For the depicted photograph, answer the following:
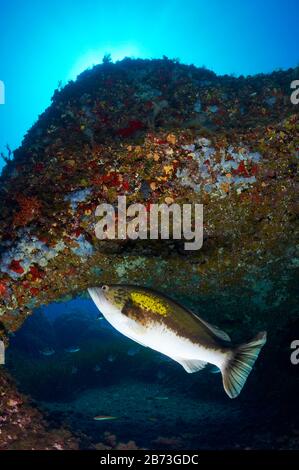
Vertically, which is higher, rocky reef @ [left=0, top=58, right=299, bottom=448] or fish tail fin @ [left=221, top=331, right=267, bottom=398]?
rocky reef @ [left=0, top=58, right=299, bottom=448]

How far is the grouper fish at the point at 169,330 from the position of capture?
2586mm

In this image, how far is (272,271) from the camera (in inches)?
214

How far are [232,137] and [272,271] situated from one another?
221 cm

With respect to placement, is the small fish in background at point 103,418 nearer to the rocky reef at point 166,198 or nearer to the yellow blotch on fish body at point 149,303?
the rocky reef at point 166,198

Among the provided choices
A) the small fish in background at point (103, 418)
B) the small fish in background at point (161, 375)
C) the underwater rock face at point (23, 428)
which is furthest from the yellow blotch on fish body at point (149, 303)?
the small fish in background at point (161, 375)

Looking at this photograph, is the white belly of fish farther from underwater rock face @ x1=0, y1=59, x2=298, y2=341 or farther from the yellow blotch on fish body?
underwater rock face @ x1=0, y1=59, x2=298, y2=341

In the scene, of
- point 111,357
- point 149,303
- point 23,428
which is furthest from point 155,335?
point 111,357

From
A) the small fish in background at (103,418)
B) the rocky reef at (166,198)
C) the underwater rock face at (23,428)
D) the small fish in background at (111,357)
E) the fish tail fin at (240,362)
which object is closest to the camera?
the fish tail fin at (240,362)

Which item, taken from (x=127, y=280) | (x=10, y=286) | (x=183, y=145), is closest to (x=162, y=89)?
(x=183, y=145)

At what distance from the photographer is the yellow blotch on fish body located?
2.62m

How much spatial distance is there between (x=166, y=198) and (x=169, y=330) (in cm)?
253

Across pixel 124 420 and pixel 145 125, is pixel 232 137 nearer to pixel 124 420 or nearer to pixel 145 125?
pixel 145 125

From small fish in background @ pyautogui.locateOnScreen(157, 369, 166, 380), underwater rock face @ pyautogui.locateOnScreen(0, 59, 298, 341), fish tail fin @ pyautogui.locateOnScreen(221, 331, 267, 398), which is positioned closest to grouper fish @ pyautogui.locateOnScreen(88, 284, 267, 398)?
fish tail fin @ pyautogui.locateOnScreen(221, 331, 267, 398)

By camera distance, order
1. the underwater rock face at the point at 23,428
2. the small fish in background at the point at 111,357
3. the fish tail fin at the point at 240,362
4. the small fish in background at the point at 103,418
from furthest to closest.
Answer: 1. the small fish in background at the point at 111,357
2. the small fish in background at the point at 103,418
3. the underwater rock face at the point at 23,428
4. the fish tail fin at the point at 240,362
